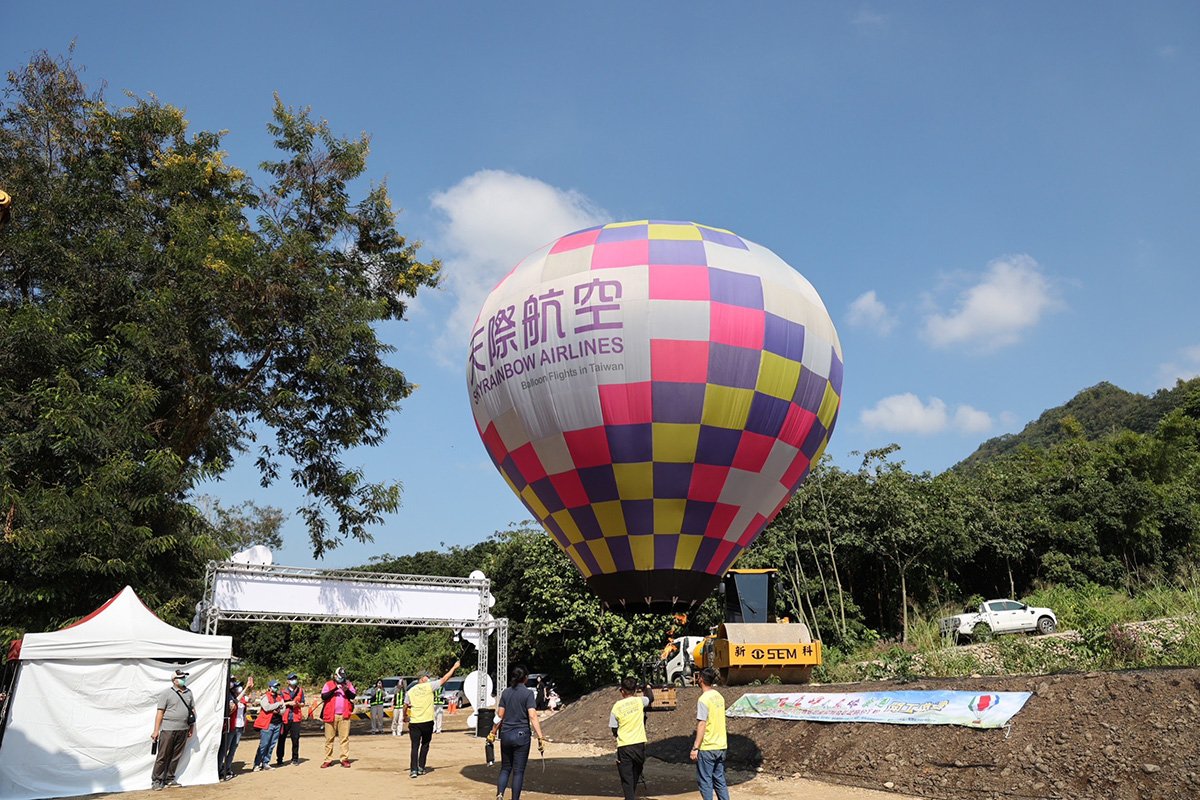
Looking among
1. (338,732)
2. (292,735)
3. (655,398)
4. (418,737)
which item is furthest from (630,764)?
(292,735)

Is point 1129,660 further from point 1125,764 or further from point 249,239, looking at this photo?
point 249,239

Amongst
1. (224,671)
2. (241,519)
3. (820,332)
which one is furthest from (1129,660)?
(241,519)

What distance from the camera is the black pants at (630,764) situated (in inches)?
315

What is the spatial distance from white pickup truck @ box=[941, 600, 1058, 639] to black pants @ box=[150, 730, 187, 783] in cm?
2153

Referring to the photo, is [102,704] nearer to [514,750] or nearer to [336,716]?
[336,716]

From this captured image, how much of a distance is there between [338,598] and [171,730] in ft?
32.5

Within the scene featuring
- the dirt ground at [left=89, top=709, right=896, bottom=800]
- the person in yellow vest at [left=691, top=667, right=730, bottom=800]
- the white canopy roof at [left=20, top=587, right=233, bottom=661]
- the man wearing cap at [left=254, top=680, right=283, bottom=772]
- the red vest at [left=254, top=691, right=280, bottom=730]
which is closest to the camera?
the person in yellow vest at [left=691, top=667, right=730, bottom=800]

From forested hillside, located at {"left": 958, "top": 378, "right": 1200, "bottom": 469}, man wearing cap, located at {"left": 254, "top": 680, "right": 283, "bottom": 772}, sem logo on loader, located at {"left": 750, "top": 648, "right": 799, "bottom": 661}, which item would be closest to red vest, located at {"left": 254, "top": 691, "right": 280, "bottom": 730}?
man wearing cap, located at {"left": 254, "top": 680, "right": 283, "bottom": 772}

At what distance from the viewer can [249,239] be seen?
2139 centimetres

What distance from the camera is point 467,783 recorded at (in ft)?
36.6

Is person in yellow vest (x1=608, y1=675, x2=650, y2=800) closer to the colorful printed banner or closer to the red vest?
the colorful printed banner

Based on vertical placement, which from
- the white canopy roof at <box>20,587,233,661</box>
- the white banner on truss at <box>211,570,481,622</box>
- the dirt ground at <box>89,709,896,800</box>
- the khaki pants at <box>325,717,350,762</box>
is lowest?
the dirt ground at <box>89,709,896,800</box>

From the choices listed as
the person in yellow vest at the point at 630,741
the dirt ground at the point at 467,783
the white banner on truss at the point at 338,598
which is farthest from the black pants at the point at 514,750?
the white banner on truss at the point at 338,598

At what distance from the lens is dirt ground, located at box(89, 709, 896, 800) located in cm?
1003
